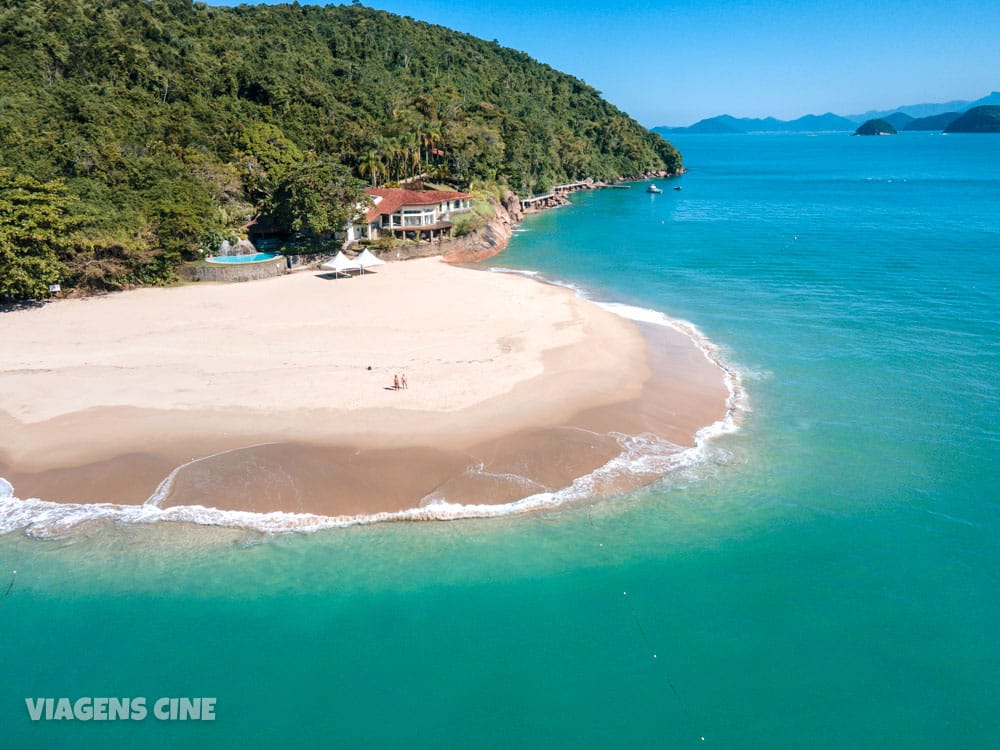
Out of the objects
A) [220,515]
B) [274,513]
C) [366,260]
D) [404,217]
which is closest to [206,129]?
[404,217]

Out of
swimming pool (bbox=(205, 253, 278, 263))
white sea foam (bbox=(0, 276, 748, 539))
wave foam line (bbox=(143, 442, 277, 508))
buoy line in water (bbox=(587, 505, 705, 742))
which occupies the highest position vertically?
swimming pool (bbox=(205, 253, 278, 263))

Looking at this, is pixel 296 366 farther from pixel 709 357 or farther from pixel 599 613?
pixel 709 357

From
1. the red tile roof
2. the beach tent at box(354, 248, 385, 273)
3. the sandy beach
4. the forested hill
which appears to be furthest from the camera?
the red tile roof

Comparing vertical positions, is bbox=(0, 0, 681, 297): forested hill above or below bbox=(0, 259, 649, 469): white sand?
above

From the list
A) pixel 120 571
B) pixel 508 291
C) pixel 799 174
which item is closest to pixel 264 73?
pixel 508 291

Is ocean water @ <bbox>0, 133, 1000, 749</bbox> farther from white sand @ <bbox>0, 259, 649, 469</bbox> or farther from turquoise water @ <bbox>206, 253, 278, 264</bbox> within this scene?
turquoise water @ <bbox>206, 253, 278, 264</bbox>

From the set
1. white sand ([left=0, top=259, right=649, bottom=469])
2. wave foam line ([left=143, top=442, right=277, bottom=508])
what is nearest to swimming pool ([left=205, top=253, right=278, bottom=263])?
white sand ([left=0, top=259, right=649, bottom=469])

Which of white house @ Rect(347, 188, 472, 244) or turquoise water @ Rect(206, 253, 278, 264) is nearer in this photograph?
turquoise water @ Rect(206, 253, 278, 264)
